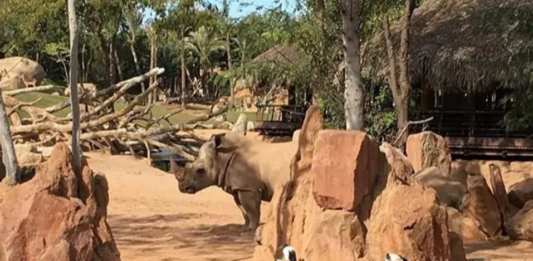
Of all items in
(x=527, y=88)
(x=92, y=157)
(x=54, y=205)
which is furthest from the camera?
(x=92, y=157)

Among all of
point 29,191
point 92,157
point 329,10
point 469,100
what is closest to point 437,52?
point 469,100

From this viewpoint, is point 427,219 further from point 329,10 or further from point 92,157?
point 92,157

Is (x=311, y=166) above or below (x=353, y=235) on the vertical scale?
above

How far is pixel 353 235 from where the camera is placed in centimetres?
788

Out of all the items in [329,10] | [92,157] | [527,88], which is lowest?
[92,157]

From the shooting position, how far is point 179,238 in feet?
38.1

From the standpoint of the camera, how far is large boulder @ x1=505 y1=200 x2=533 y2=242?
431 inches

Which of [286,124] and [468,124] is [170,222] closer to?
[468,124]

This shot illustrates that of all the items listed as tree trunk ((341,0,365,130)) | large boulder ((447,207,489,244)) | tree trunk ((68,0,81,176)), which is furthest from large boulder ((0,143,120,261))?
large boulder ((447,207,489,244))

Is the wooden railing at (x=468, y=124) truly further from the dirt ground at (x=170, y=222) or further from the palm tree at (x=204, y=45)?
the palm tree at (x=204, y=45)

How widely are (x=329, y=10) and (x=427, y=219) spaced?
33.4 feet

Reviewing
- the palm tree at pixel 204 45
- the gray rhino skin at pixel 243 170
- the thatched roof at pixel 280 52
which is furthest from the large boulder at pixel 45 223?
the palm tree at pixel 204 45

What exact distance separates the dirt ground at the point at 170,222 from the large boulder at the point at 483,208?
39 cm

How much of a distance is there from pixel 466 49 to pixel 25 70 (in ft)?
89.4
